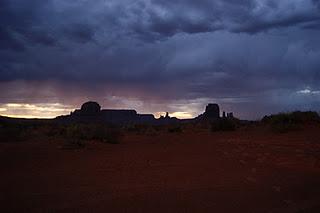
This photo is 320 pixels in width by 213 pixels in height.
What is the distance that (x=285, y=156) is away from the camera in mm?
17562

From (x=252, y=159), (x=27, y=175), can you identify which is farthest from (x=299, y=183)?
(x=27, y=175)

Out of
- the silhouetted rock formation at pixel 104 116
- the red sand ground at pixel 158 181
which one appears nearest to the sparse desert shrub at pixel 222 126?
the red sand ground at pixel 158 181

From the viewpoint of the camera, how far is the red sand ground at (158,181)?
9.21m

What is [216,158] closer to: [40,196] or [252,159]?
[252,159]

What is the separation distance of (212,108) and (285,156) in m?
71.7

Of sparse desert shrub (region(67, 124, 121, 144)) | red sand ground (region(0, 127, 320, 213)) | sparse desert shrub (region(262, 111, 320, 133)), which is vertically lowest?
red sand ground (region(0, 127, 320, 213))

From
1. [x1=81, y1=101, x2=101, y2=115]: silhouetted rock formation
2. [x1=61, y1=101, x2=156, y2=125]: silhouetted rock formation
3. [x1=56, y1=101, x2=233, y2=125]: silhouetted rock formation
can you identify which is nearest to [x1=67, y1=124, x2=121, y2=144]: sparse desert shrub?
[x1=61, y1=101, x2=156, y2=125]: silhouetted rock formation

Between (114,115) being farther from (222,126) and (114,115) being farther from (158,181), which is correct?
(158,181)

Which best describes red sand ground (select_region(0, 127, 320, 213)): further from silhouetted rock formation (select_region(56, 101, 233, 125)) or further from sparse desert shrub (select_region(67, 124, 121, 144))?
silhouetted rock formation (select_region(56, 101, 233, 125))

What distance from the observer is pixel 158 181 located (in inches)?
461

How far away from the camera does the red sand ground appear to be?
9.21 metres

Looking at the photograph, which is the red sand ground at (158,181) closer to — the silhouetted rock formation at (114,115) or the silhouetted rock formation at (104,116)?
the silhouetted rock formation at (104,116)

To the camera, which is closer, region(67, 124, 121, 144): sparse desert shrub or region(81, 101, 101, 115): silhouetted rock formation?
region(67, 124, 121, 144): sparse desert shrub

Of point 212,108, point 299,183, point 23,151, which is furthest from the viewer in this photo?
point 212,108
